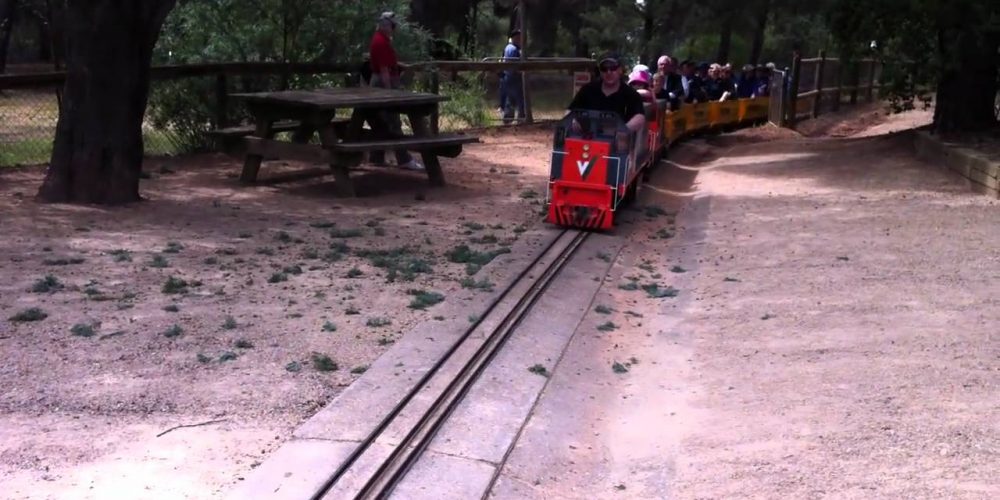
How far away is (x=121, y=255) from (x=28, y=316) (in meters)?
1.95

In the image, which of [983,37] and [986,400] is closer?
[986,400]

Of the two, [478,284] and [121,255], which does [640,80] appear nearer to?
[478,284]

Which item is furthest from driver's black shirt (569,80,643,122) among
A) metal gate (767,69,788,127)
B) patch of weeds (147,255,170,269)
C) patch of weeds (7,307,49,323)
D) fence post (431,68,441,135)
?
metal gate (767,69,788,127)

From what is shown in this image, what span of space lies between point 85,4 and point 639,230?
569 cm

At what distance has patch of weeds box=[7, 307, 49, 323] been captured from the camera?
6.79 meters

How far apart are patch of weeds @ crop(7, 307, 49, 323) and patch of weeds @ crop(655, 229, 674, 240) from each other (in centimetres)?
624

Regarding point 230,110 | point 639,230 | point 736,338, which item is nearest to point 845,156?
point 639,230

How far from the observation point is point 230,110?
15.9 metres

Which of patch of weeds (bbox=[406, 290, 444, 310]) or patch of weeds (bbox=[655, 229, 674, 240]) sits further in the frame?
patch of weeds (bbox=[655, 229, 674, 240])

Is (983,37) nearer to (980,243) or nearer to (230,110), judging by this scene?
(980,243)

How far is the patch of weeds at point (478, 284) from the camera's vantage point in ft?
27.0

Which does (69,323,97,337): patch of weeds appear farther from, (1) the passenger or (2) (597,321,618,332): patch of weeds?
(1) the passenger

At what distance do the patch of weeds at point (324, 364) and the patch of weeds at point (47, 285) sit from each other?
7.57ft

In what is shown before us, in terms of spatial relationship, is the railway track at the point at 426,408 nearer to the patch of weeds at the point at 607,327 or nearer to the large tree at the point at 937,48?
the patch of weeds at the point at 607,327
